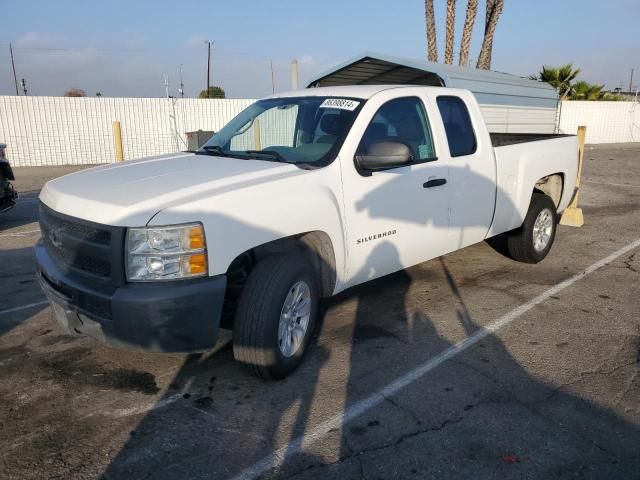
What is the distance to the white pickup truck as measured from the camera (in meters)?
2.85

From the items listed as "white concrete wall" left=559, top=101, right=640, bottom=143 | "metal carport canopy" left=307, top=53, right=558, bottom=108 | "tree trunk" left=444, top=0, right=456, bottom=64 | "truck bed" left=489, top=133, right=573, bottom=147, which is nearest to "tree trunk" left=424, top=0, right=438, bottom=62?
"tree trunk" left=444, top=0, right=456, bottom=64

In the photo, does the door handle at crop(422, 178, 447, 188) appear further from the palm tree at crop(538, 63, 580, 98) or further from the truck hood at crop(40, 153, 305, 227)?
the palm tree at crop(538, 63, 580, 98)

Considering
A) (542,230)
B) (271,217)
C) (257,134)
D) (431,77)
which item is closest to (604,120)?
(431,77)

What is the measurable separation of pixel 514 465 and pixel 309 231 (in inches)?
69.5

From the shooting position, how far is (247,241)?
3.06m

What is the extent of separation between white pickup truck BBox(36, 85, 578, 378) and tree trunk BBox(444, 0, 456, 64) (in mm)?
17361

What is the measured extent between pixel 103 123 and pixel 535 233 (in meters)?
17.4

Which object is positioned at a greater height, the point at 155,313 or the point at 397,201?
the point at 397,201

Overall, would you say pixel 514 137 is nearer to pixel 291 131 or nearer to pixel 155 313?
pixel 291 131

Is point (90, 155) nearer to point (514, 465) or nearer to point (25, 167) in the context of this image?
A: point (25, 167)

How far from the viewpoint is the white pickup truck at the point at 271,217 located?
2854mm

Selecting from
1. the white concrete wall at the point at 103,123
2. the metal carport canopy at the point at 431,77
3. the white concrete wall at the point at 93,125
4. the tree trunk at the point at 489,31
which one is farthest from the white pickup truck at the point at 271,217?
the tree trunk at the point at 489,31

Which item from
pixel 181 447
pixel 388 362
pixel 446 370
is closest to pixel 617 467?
pixel 446 370

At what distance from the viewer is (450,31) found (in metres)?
20.7
